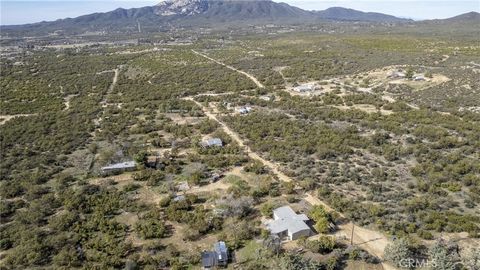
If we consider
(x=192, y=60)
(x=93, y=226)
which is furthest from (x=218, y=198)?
(x=192, y=60)

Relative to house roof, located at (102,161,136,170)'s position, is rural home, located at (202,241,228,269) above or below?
below

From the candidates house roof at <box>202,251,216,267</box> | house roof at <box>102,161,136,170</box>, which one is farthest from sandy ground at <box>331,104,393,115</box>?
house roof at <box>202,251,216,267</box>

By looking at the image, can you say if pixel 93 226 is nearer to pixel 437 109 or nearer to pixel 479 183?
pixel 479 183

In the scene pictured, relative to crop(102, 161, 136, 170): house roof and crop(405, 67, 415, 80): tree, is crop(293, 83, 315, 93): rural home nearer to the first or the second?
crop(405, 67, 415, 80): tree

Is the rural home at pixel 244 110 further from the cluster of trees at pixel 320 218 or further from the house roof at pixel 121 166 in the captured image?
the cluster of trees at pixel 320 218

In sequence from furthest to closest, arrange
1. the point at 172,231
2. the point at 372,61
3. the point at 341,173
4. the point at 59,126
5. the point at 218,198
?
the point at 372,61
the point at 59,126
the point at 341,173
the point at 218,198
the point at 172,231

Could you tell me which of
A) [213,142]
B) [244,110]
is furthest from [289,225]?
[244,110]

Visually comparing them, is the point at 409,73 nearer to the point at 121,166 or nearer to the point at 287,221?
the point at 287,221

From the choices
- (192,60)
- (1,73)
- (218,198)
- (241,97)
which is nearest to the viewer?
(218,198)

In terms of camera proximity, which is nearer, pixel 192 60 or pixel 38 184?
pixel 38 184
